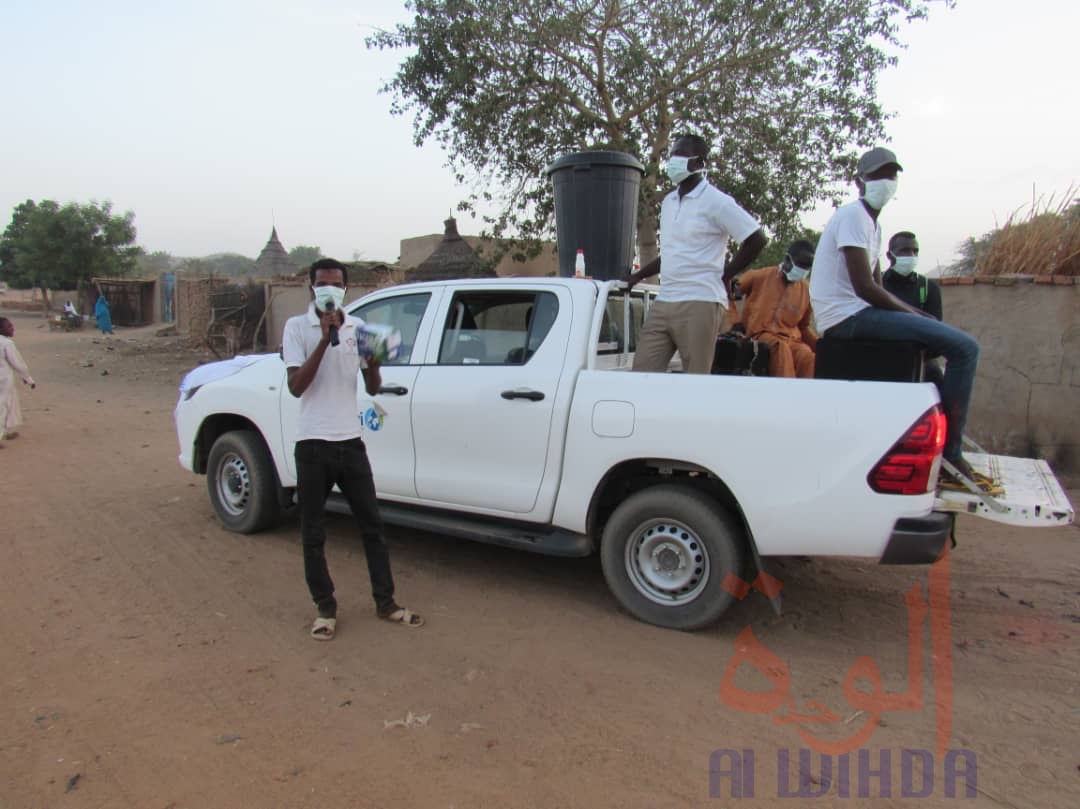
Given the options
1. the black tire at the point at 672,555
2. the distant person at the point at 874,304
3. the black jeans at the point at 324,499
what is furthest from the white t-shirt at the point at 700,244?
the black jeans at the point at 324,499

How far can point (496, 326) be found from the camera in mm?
4445

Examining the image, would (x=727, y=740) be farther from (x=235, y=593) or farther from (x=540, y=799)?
(x=235, y=593)

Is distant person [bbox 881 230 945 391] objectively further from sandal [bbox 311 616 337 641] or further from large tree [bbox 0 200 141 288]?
large tree [bbox 0 200 141 288]

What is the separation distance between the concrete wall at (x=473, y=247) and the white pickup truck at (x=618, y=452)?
1087 centimetres

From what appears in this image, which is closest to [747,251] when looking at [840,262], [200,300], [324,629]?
[840,262]

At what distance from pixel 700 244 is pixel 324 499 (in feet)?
8.03

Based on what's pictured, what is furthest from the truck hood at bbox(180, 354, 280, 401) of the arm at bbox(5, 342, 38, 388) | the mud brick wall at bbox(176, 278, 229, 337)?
the mud brick wall at bbox(176, 278, 229, 337)

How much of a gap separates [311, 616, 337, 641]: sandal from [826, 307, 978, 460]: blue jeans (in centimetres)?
306

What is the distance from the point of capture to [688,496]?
369cm

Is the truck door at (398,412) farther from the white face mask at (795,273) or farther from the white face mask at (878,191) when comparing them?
the white face mask at (878,191)

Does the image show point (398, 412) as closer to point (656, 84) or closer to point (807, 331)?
point (807, 331)

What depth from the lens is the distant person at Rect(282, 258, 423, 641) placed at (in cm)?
364

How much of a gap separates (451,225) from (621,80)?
4.67m

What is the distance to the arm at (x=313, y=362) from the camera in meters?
3.52
